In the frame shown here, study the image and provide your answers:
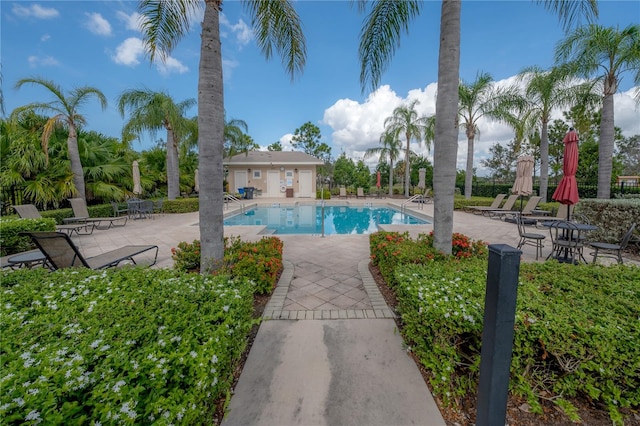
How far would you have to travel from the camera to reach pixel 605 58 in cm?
875

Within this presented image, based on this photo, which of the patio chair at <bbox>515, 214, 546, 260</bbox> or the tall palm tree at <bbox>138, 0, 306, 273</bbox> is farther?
the patio chair at <bbox>515, 214, 546, 260</bbox>

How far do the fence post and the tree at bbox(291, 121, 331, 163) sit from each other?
37.7m

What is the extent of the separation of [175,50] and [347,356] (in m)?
5.98

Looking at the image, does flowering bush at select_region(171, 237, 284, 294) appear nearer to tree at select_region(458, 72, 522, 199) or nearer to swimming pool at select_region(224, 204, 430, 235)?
swimming pool at select_region(224, 204, 430, 235)

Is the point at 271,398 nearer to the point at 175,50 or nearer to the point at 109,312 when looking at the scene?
the point at 109,312

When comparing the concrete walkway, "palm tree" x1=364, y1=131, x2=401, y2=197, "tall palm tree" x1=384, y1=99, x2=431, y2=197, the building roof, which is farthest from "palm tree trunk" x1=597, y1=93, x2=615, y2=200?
the building roof

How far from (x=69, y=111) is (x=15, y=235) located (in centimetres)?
633

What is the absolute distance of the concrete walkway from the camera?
74.2 inches

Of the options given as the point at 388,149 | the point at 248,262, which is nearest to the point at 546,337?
the point at 248,262

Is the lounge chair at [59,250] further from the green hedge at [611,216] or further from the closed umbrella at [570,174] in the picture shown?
the green hedge at [611,216]

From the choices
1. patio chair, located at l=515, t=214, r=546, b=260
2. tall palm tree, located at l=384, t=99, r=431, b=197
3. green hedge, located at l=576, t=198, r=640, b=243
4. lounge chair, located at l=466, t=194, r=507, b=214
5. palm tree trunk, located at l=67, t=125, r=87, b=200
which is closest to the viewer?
patio chair, located at l=515, t=214, r=546, b=260

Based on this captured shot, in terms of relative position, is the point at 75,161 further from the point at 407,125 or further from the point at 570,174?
the point at 407,125

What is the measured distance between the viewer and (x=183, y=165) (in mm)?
18703

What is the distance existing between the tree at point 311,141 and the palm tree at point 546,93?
1077 inches
